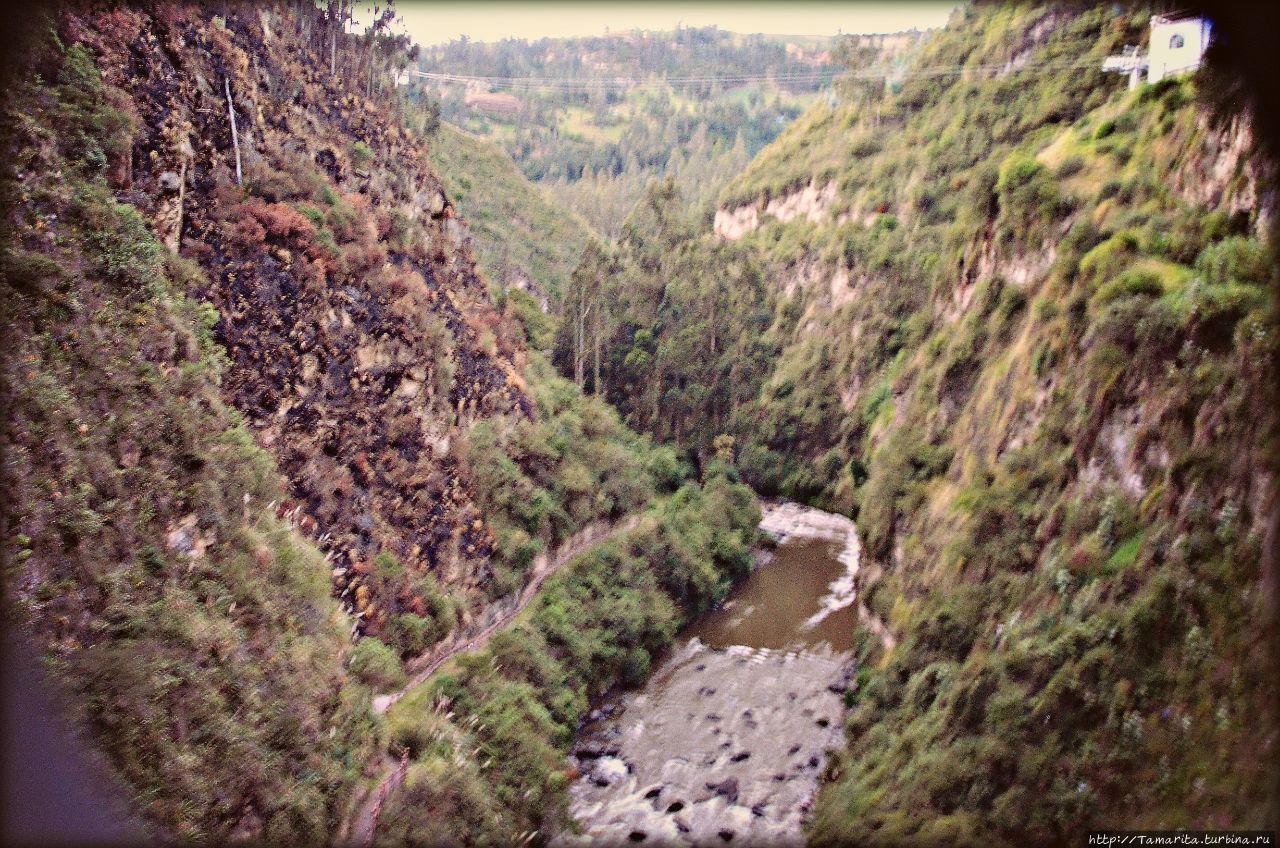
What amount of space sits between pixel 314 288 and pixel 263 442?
4313 millimetres

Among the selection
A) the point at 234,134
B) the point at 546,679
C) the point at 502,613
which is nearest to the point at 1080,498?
the point at 546,679

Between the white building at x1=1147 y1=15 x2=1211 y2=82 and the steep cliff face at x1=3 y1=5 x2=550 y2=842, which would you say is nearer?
the steep cliff face at x1=3 y1=5 x2=550 y2=842

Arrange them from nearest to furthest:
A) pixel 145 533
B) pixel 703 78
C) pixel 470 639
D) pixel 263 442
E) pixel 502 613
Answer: pixel 145 533
pixel 263 442
pixel 470 639
pixel 502 613
pixel 703 78

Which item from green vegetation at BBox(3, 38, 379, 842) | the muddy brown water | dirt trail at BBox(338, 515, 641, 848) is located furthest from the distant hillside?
green vegetation at BBox(3, 38, 379, 842)

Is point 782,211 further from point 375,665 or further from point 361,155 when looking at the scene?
point 375,665

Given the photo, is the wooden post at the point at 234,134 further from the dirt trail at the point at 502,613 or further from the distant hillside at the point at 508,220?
the distant hillside at the point at 508,220

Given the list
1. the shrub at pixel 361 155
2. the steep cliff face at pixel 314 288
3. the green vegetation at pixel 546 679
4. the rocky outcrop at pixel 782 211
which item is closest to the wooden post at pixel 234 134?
the steep cliff face at pixel 314 288

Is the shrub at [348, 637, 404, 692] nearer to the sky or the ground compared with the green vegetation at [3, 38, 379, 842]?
nearer to the ground

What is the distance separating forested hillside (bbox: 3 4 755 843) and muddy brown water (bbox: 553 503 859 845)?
1.12 meters

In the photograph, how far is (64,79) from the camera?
13609 mm

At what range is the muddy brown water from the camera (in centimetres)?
1748

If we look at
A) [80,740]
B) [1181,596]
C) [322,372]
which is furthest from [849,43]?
[80,740]

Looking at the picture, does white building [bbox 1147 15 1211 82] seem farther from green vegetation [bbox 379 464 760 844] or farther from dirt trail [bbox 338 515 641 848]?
dirt trail [bbox 338 515 641 848]

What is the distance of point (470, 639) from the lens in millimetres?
19906
